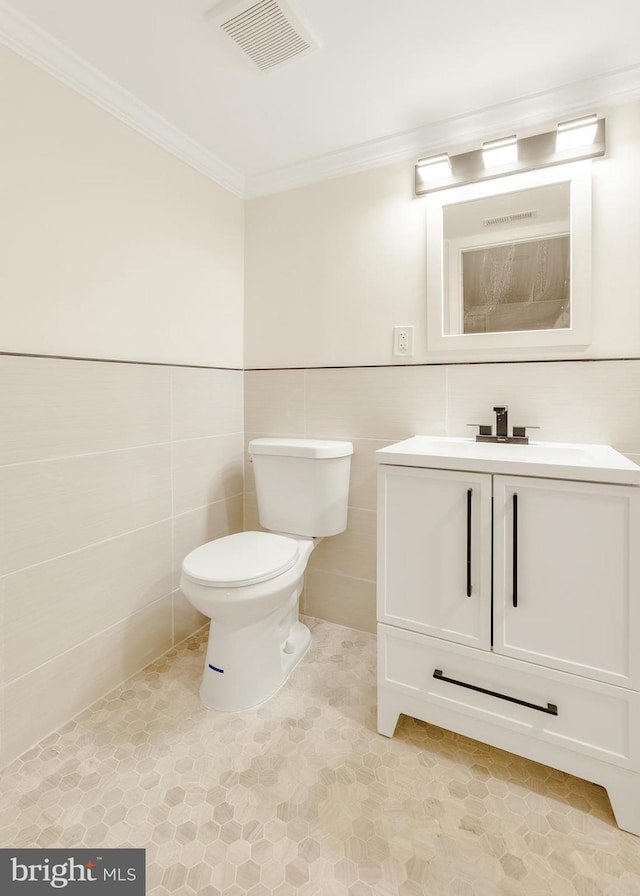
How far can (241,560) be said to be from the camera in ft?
4.97

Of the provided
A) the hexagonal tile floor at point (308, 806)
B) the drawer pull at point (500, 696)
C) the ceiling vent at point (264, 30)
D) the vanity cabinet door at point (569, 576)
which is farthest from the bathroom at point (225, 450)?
the ceiling vent at point (264, 30)

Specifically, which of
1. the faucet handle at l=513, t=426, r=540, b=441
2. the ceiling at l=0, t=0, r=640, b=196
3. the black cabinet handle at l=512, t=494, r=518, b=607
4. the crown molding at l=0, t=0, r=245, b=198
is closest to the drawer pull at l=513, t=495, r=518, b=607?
the black cabinet handle at l=512, t=494, r=518, b=607

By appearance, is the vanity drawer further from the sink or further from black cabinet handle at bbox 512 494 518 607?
the sink

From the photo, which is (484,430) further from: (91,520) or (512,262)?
(91,520)

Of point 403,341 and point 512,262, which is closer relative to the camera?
point 512,262

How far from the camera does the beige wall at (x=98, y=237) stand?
1.28 meters

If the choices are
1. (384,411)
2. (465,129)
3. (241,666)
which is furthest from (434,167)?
(241,666)

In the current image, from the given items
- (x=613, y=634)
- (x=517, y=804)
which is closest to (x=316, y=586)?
(x=517, y=804)

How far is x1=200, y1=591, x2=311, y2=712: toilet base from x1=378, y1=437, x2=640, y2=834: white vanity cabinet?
0.41 metres

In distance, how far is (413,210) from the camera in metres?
1.80

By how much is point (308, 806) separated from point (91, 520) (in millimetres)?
1080

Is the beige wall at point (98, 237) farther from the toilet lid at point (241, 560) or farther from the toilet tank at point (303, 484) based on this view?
the toilet lid at point (241, 560)

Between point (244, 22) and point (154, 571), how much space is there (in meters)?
1.83

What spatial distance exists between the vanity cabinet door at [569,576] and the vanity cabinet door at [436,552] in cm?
4
